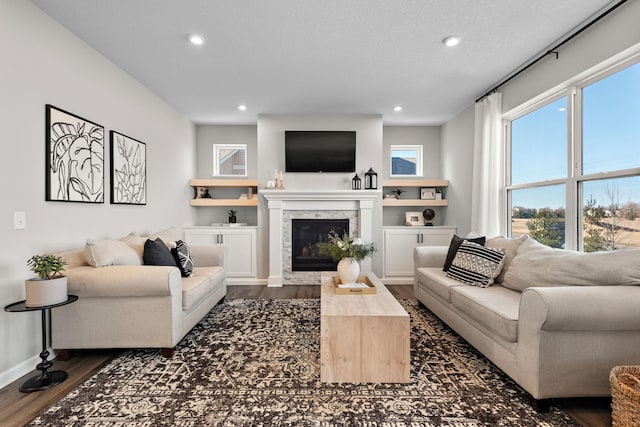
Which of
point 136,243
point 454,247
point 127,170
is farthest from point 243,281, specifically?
point 454,247

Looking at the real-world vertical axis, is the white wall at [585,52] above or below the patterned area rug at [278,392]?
above

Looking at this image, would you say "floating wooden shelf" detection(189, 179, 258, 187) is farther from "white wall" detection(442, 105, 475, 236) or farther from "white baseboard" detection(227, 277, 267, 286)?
"white wall" detection(442, 105, 475, 236)

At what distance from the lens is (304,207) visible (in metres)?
4.75

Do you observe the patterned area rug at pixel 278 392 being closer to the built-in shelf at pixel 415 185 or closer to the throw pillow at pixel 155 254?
the throw pillow at pixel 155 254

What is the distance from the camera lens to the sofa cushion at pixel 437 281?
2812 millimetres

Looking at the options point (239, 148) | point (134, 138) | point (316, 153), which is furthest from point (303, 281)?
point (134, 138)

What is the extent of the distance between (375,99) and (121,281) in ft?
11.6

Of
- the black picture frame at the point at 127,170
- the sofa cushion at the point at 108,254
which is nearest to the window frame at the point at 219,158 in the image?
the black picture frame at the point at 127,170

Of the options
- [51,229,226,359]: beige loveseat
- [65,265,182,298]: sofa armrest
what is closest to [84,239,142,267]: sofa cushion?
[51,229,226,359]: beige loveseat

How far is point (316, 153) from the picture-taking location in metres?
4.80

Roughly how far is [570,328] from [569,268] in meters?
0.67

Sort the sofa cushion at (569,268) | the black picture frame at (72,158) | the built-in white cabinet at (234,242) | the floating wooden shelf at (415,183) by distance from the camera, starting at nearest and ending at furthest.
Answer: the sofa cushion at (569,268) → the black picture frame at (72,158) → the built-in white cabinet at (234,242) → the floating wooden shelf at (415,183)

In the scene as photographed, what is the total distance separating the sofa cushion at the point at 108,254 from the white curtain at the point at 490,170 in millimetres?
3797

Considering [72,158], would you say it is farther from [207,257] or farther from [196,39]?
[207,257]
